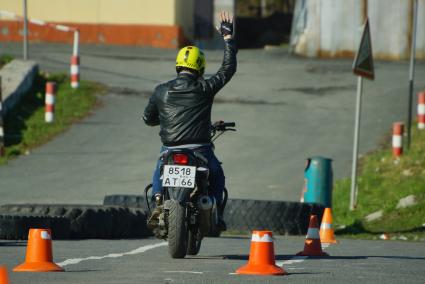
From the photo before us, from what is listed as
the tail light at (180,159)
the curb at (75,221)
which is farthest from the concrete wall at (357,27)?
the tail light at (180,159)

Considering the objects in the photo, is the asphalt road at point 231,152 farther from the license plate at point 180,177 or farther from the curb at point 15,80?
the curb at point 15,80

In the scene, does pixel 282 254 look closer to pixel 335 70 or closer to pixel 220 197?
pixel 220 197

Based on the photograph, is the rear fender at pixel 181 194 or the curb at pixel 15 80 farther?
the curb at pixel 15 80

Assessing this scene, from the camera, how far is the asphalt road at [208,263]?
9.08 meters

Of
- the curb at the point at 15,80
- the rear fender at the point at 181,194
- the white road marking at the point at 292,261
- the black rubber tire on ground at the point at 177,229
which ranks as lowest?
the curb at the point at 15,80

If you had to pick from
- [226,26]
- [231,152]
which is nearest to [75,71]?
[231,152]

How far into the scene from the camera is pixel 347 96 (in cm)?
2922

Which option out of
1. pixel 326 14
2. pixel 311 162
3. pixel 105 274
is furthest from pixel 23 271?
pixel 326 14

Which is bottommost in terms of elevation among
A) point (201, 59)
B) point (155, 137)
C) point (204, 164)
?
point (155, 137)

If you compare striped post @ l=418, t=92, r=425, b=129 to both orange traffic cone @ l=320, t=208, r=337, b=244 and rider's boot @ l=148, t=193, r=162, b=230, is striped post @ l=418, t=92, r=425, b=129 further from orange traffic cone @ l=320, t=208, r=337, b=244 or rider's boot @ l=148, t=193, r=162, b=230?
rider's boot @ l=148, t=193, r=162, b=230

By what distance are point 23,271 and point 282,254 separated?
325 centimetres

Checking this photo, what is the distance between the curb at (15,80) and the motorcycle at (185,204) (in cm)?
1485

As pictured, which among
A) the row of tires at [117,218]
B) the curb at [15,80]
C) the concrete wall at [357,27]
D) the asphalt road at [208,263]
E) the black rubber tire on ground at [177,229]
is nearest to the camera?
the asphalt road at [208,263]

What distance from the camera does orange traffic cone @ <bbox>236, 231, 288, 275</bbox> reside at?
31.0 feet
